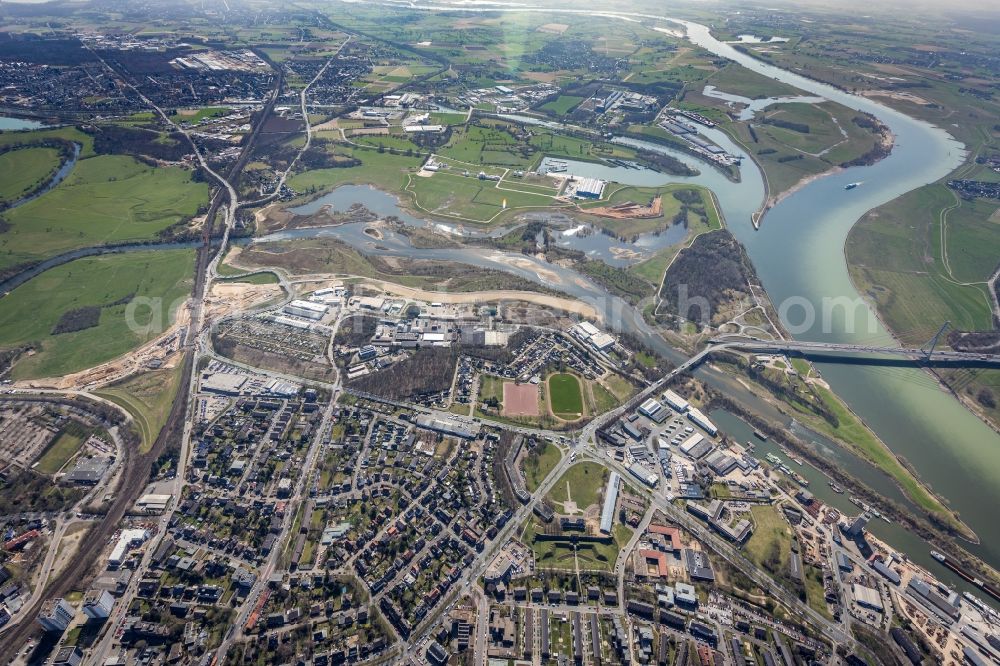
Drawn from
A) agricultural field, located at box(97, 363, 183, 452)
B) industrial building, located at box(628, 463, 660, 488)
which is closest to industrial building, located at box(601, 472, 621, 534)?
industrial building, located at box(628, 463, 660, 488)

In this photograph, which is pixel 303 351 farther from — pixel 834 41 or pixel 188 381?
pixel 834 41

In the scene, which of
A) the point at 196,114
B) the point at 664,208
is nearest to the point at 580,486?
the point at 664,208

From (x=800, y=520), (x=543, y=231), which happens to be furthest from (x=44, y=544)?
(x=543, y=231)

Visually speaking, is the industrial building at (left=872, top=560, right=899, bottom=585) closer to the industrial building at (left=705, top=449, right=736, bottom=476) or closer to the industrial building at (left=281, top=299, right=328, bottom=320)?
the industrial building at (left=705, top=449, right=736, bottom=476)

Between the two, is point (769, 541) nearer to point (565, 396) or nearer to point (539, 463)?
point (539, 463)

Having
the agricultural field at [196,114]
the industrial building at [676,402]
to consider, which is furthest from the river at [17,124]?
the industrial building at [676,402]
